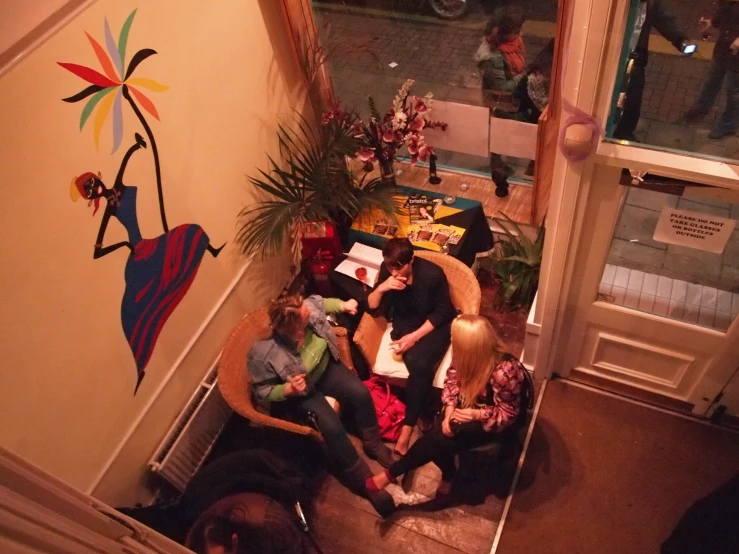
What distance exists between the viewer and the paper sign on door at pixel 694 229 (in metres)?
2.26

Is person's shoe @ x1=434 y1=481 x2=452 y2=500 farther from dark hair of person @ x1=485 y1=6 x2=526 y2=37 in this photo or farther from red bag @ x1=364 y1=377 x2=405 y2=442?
dark hair of person @ x1=485 y1=6 x2=526 y2=37

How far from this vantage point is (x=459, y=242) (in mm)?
3254

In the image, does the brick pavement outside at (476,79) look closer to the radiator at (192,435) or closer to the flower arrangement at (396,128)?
the flower arrangement at (396,128)

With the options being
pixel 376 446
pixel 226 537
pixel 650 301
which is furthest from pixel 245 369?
pixel 650 301

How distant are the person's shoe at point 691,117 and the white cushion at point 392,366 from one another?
1.55 metres

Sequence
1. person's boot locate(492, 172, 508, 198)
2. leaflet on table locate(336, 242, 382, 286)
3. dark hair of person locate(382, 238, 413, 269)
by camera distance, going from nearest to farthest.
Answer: dark hair of person locate(382, 238, 413, 269), leaflet on table locate(336, 242, 382, 286), person's boot locate(492, 172, 508, 198)

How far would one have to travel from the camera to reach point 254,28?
2.92 metres

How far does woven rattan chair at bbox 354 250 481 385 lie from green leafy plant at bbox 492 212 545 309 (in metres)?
0.50

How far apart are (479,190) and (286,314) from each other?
164 centimetres

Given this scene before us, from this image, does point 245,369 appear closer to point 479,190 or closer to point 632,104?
point 479,190

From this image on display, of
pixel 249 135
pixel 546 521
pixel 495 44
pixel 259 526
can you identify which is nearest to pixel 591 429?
pixel 546 521

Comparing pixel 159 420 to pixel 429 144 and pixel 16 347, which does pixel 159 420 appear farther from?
pixel 429 144

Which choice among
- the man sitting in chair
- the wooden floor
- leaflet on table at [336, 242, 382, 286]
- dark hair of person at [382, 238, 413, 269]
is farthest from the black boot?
the wooden floor

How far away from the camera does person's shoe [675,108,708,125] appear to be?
2027 mm
